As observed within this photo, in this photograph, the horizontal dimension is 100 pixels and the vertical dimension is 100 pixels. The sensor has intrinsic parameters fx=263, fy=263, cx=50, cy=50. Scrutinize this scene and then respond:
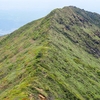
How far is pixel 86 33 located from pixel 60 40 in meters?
41.3

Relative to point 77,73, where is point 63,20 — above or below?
above

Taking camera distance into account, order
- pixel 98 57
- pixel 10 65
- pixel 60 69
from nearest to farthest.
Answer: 1. pixel 60 69
2. pixel 10 65
3. pixel 98 57

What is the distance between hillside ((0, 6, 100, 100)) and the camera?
82.2 metres

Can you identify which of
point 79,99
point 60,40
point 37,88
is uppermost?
point 60,40

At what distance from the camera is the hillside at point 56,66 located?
82.2 meters

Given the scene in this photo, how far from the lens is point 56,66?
345 ft

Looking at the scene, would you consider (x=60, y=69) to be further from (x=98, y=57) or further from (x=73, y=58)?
(x=98, y=57)

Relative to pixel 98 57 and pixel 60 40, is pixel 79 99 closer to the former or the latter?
pixel 60 40

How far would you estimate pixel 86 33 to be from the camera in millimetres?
180250

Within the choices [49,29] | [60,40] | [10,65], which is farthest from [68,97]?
[49,29]

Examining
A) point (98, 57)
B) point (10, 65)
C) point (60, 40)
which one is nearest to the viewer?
point (10, 65)

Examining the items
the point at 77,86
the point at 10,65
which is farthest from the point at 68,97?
the point at 10,65

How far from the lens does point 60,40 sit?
473ft

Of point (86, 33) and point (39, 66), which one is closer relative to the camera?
point (39, 66)
